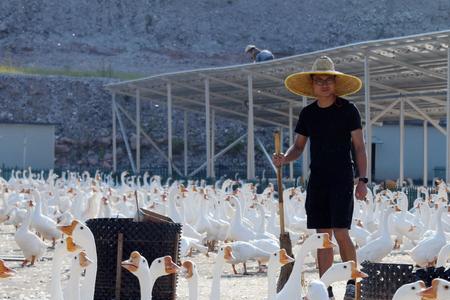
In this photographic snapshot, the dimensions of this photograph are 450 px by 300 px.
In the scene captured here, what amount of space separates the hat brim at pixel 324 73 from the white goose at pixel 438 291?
338 cm

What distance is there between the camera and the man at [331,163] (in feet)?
31.0

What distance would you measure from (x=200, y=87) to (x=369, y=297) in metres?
28.3

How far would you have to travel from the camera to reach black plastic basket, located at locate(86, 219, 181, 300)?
961 centimetres

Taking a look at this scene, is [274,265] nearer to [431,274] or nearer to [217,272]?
[217,272]

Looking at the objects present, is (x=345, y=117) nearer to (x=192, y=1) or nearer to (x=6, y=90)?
(x=6, y=90)

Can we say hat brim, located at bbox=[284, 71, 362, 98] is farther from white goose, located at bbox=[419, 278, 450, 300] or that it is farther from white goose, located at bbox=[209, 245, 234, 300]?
white goose, located at bbox=[419, 278, 450, 300]

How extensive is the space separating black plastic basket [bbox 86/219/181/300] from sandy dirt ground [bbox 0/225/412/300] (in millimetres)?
1616

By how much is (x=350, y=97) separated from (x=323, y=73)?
25.4 m

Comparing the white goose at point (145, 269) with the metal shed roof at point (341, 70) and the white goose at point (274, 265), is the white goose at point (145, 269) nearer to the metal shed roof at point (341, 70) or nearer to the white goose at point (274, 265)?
the white goose at point (274, 265)

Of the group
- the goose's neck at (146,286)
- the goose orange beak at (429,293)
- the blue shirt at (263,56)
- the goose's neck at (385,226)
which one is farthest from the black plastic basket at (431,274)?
the blue shirt at (263,56)

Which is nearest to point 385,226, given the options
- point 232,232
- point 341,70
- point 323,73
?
point 232,232

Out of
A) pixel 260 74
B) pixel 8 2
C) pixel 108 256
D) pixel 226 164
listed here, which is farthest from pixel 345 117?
pixel 8 2

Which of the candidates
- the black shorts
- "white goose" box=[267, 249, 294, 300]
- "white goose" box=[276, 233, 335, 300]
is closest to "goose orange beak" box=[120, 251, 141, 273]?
"white goose" box=[276, 233, 335, 300]

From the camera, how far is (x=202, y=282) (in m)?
13.2
